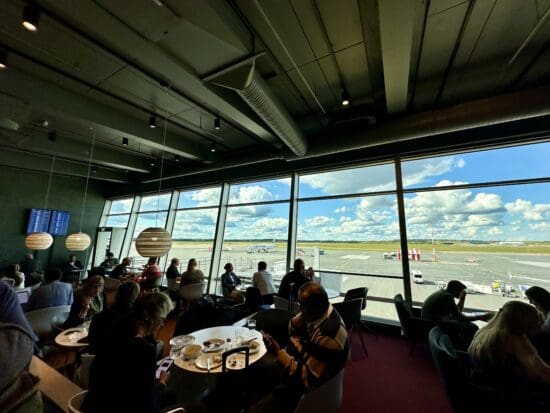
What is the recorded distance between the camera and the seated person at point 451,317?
2748mm

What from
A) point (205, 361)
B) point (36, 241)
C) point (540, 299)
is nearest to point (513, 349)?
point (540, 299)

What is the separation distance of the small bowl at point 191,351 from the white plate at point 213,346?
50 millimetres

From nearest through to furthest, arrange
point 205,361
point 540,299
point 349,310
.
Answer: point 205,361 < point 540,299 < point 349,310

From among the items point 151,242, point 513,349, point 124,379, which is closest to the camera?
point 124,379

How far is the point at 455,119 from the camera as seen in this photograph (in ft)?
10.2

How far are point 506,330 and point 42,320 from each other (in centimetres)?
497

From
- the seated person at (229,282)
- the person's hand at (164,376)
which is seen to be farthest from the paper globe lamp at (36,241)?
the person's hand at (164,376)

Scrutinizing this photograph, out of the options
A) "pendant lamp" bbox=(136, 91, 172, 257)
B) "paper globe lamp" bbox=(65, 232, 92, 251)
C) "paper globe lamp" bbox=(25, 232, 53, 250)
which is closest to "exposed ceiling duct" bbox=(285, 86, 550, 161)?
"pendant lamp" bbox=(136, 91, 172, 257)

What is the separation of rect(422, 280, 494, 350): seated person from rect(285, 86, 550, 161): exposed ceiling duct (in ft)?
7.77

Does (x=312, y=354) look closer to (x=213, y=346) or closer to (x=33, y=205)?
(x=213, y=346)

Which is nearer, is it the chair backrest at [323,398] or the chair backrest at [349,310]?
the chair backrest at [323,398]

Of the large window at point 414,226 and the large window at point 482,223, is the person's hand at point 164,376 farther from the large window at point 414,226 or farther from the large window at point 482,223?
the large window at point 482,223

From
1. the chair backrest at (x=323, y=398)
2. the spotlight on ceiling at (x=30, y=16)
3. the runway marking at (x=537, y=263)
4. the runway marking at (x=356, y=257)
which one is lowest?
the chair backrest at (x=323, y=398)

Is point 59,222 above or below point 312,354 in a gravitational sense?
above
